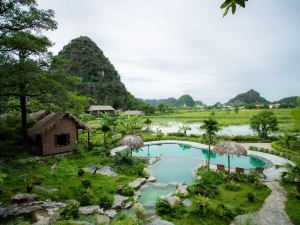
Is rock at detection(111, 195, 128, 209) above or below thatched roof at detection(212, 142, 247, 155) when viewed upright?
below

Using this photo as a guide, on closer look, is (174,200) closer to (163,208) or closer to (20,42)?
(163,208)

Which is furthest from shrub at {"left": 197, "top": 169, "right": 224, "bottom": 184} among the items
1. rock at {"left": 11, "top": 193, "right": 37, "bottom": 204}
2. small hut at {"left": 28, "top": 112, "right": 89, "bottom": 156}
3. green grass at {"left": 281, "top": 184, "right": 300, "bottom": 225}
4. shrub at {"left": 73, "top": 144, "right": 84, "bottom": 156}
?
small hut at {"left": 28, "top": 112, "right": 89, "bottom": 156}

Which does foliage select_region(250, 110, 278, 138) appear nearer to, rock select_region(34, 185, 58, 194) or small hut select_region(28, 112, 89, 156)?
small hut select_region(28, 112, 89, 156)

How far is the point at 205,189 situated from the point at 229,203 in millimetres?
1803

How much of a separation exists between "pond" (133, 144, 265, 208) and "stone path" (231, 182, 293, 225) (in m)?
5.43

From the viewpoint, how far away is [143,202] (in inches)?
600

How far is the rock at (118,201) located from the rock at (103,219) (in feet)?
4.14

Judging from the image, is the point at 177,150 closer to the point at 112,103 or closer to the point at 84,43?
the point at 112,103

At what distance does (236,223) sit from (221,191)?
4.34 metres

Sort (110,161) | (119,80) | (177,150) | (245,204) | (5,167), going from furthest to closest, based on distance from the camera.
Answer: (119,80) → (177,150) → (110,161) → (5,167) → (245,204)

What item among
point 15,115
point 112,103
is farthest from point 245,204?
point 112,103

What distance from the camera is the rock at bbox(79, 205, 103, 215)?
12.7 m

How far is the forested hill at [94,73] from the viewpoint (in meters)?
99.9

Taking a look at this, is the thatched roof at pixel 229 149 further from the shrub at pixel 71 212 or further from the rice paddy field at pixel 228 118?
the rice paddy field at pixel 228 118
